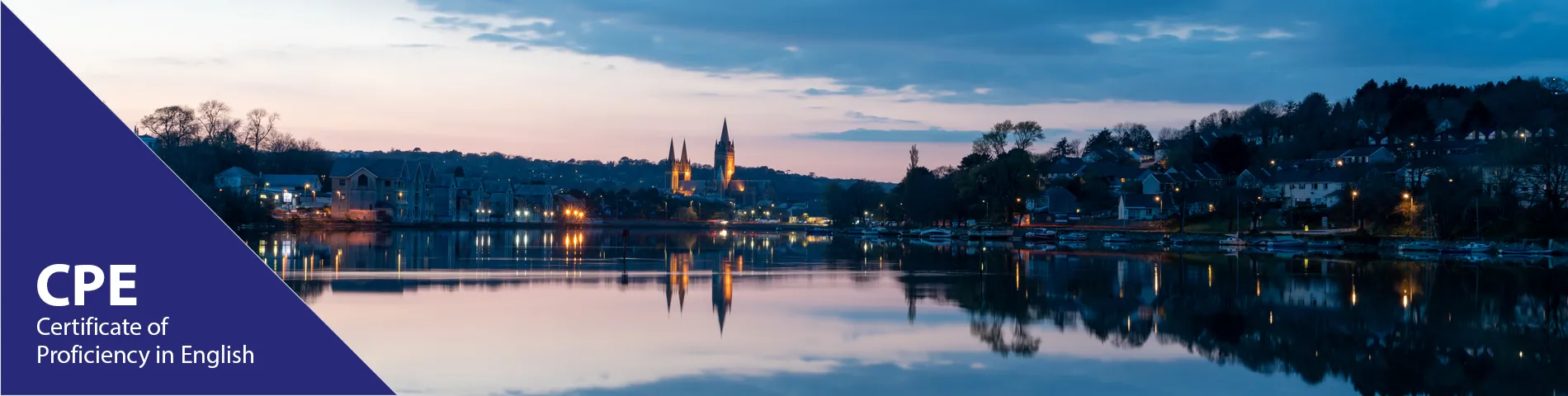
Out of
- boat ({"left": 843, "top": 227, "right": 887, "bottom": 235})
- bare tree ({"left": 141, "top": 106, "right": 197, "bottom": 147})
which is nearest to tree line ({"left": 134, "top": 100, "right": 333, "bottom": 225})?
bare tree ({"left": 141, "top": 106, "right": 197, "bottom": 147})

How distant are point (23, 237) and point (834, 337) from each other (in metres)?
12.1

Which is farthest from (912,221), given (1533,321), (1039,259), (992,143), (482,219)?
(1533,321)

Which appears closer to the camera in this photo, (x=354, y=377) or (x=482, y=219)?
(x=354, y=377)

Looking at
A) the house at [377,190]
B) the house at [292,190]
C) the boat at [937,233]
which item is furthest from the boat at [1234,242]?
the house at [292,190]

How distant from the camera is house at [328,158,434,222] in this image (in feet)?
359

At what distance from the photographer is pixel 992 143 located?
103125 millimetres

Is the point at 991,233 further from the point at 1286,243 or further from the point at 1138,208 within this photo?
the point at 1286,243

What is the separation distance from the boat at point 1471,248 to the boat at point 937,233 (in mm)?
37613

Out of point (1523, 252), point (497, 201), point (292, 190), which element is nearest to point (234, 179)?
point (292, 190)

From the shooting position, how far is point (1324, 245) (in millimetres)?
60375

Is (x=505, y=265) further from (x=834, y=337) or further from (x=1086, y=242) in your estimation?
(x=1086, y=242)

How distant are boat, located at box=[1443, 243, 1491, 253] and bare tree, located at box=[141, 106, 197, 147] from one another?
9177cm

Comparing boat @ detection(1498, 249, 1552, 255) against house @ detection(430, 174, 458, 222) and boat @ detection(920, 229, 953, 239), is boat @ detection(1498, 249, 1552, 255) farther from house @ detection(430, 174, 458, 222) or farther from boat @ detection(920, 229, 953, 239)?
house @ detection(430, 174, 458, 222)

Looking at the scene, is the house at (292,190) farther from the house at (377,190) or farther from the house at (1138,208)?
the house at (1138,208)
